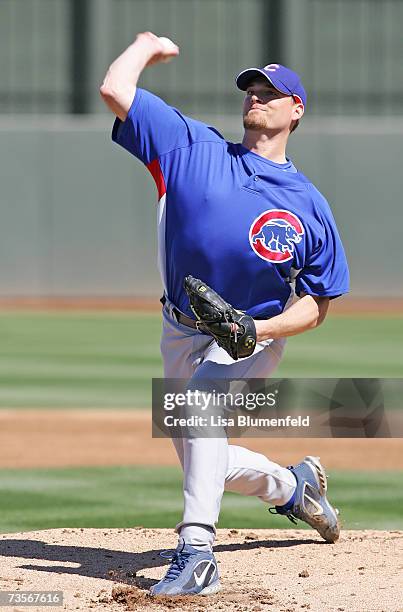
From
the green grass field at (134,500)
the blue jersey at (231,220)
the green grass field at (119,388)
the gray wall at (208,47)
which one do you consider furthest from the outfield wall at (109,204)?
the blue jersey at (231,220)

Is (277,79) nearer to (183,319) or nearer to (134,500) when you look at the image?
(183,319)

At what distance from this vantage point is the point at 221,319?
182 inches

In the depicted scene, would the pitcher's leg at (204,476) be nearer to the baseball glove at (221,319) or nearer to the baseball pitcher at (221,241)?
the baseball pitcher at (221,241)

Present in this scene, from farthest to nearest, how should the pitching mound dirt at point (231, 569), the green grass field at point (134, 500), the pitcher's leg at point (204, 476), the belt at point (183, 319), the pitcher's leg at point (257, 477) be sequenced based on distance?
the green grass field at point (134, 500) < the pitcher's leg at point (257, 477) < the belt at point (183, 319) < the pitcher's leg at point (204, 476) < the pitching mound dirt at point (231, 569)

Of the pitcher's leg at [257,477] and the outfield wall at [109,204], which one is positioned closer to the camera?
the pitcher's leg at [257,477]

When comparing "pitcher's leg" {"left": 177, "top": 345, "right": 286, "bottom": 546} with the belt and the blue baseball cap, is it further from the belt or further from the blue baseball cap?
the blue baseball cap

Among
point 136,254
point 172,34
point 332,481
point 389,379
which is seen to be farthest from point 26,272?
point 332,481

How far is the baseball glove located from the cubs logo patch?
26cm

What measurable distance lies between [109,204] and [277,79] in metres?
15.3

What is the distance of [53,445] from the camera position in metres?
8.82

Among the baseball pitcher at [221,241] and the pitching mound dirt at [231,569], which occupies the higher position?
the baseball pitcher at [221,241]

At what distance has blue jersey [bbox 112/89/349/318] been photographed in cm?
484

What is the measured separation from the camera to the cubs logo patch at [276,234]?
483 cm

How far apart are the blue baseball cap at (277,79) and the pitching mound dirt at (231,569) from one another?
6.24ft
